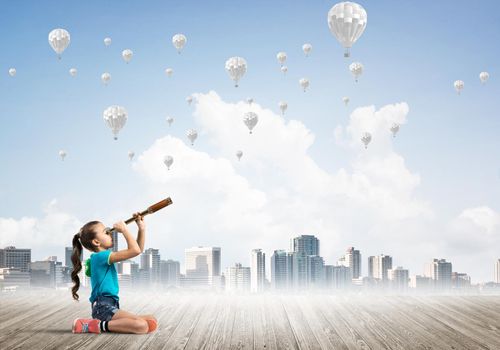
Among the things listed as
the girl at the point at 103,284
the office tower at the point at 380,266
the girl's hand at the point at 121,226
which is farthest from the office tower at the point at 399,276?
the girl's hand at the point at 121,226

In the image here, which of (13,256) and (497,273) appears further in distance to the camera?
(497,273)

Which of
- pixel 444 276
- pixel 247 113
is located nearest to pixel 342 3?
pixel 247 113

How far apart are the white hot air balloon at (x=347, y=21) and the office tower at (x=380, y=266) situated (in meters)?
8.49

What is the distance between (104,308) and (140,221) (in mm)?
744

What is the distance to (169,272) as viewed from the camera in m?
14.5

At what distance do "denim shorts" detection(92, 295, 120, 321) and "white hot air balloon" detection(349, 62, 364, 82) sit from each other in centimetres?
1109

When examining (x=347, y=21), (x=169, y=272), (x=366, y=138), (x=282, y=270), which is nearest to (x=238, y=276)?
(x=282, y=270)

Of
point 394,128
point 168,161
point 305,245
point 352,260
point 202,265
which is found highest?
point 394,128

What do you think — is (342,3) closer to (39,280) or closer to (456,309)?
(456,309)

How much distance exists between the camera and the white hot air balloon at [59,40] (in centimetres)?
1240

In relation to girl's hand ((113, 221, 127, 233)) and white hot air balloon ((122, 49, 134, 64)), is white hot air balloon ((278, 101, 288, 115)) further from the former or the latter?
girl's hand ((113, 221, 127, 233))

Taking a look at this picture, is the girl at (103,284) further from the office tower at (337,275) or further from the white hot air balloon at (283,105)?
the office tower at (337,275)

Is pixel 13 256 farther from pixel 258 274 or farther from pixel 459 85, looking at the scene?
pixel 459 85

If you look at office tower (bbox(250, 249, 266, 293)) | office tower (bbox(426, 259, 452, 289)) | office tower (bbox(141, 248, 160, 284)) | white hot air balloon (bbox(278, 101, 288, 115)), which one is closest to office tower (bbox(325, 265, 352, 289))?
office tower (bbox(250, 249, 266, 293))
